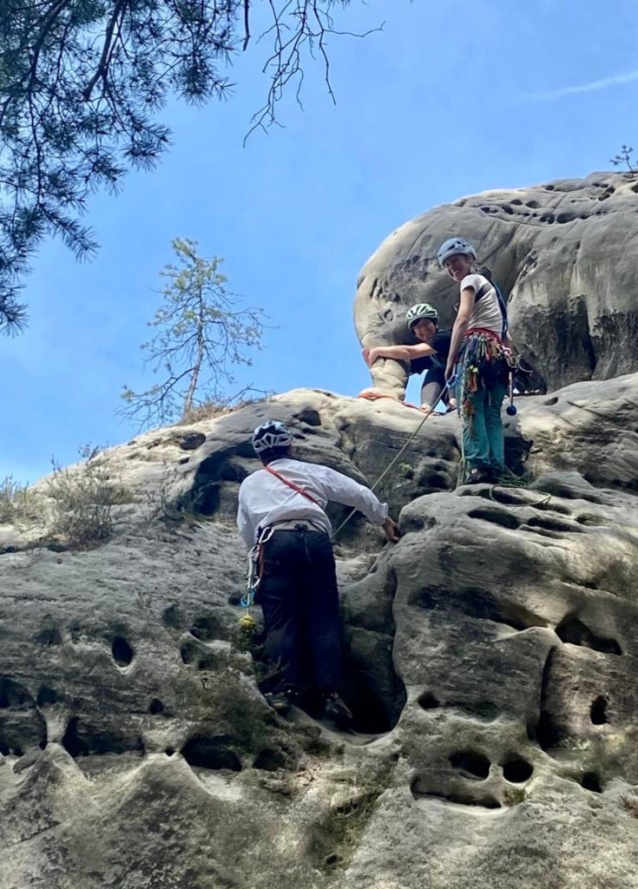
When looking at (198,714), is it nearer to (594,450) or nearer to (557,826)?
(557,826)

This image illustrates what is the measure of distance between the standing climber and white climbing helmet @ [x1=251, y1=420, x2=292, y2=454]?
5.48ft

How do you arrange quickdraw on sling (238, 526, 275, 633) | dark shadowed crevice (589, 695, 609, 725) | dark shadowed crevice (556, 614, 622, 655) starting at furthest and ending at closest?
quickdraw on sling (238, 526, 275, 633)
dark shadowed crevice (556, 614, 622, 655)
dark shadowed crevice (589, 695, 609, 725)

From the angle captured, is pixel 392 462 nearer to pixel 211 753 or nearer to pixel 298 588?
pixel 298 588

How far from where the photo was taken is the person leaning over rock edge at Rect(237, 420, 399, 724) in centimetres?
710

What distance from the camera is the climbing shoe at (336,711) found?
7.11 m

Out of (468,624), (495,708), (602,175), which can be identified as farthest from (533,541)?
(602,175)

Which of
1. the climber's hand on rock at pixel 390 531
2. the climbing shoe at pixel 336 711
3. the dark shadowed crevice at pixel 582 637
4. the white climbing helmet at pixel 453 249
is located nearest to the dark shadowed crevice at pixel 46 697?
the climbing shoe at pixel 336 711

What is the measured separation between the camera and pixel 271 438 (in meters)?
8.02

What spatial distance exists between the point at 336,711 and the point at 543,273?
26.5 feet

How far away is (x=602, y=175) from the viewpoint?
600 inches

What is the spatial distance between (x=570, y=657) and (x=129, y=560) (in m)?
3.25

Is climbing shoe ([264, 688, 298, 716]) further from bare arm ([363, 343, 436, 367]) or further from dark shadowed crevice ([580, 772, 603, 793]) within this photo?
bare arm ([363, 343, 436, 367])

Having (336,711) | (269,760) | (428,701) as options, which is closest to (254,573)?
(336,711)

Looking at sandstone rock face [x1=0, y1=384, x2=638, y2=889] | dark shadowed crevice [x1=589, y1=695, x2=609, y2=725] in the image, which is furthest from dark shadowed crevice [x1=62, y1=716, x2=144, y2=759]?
dark shadowed crevice [x1=589, y1=695, x2=609, y2=725]
